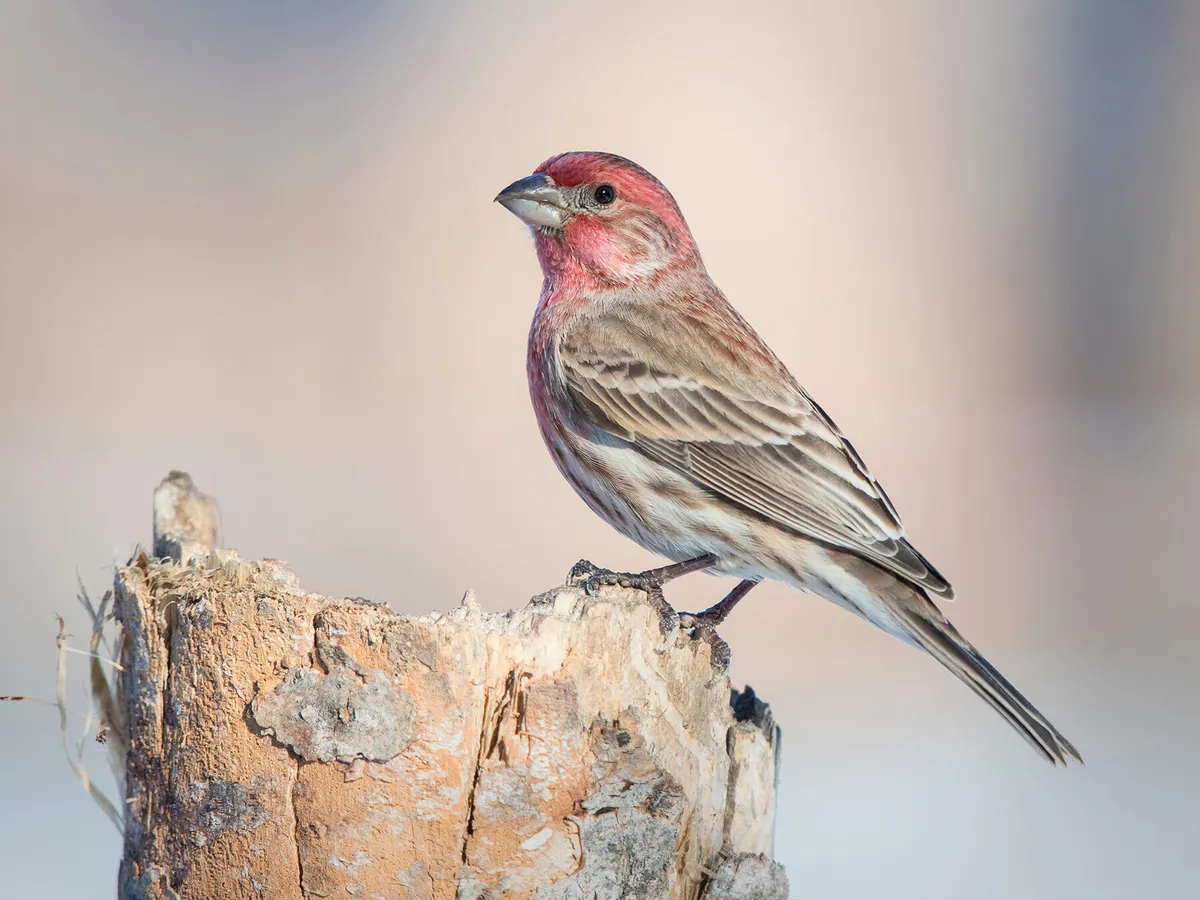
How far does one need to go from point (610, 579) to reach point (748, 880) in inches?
38.1

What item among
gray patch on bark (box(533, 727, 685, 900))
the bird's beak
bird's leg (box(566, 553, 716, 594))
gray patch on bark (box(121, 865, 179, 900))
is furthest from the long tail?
gray patch on bark (box(121, 865, 179, 900))

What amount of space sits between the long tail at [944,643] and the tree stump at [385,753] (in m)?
1.16

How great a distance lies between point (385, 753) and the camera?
2463mm

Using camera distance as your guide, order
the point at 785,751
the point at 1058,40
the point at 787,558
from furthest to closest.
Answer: the point at 1058,40 → the point at 785,751 → the point at 787,558

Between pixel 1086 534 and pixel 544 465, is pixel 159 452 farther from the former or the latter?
pixel 1086 534

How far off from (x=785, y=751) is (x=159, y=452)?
195 inches

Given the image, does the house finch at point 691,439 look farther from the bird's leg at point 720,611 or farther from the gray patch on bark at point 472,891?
the gray patch on bark at point 472,891

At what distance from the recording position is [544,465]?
9.80 m

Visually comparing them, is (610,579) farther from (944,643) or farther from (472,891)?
(472,891)

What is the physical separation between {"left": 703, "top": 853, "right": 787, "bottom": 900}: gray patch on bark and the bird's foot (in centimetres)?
70

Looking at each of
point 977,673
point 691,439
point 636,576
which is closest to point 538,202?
point 691,439

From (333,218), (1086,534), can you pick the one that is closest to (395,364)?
(333,218)

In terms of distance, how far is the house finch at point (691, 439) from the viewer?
152 inches

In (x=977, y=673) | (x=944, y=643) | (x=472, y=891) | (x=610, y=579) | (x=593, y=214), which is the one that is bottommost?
(x=472, y=891)
